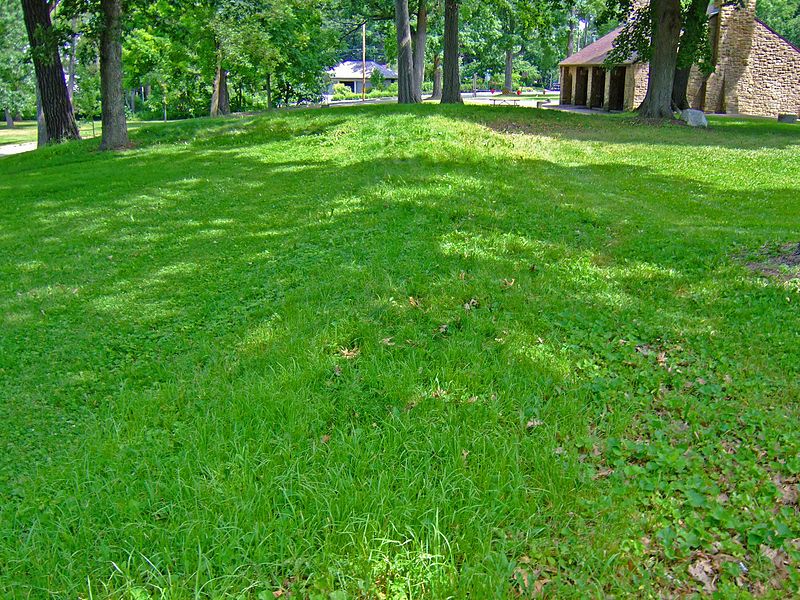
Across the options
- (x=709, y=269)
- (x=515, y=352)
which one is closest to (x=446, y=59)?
(x=709, y=269)

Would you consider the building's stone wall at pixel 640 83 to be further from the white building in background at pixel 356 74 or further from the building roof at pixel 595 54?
the white building in background at pixel 356 74

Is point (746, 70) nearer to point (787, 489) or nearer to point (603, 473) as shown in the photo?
point (787, 489)

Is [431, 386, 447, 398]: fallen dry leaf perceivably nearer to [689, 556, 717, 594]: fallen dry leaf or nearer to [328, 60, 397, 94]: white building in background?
[689, 556, 717, 594]: fallen dry leaf

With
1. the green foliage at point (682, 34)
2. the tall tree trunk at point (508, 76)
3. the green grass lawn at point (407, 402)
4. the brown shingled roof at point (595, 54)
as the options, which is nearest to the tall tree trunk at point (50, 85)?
the green grass lawn at point (407, 402)

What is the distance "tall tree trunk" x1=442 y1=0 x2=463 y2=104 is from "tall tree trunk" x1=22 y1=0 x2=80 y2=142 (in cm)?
1189

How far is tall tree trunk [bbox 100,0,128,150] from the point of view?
15.4 meters

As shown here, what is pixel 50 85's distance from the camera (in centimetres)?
1880

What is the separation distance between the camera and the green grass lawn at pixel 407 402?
2838 millimetres

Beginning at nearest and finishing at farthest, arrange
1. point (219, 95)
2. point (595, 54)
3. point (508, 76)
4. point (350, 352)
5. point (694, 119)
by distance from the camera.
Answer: point (350, 352) → point (694, 119) → point (219, 95) → point (595, 54) → point (508, 76)

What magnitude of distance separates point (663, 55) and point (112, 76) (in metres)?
15.6

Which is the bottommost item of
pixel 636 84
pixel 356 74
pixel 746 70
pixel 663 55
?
pixel 636 84

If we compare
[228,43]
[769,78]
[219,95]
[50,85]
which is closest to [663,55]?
[769,78]

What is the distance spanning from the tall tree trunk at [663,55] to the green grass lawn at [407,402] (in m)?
13.3

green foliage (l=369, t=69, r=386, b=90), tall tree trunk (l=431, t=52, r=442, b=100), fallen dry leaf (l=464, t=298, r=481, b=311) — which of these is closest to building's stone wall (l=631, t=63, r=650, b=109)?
tall tree trunk (l=431, t=52, r=442, b=100)
